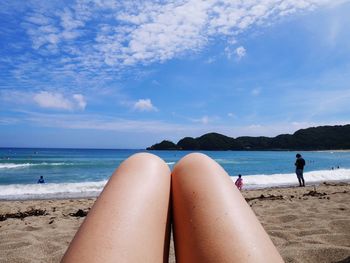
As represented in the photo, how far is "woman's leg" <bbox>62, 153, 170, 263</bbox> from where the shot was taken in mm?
921

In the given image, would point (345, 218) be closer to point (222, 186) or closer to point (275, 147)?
point (222, 186)

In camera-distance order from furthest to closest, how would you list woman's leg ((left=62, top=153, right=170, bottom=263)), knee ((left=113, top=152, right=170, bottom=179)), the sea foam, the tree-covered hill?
→ the tree-covered hill
the sea foam
knee ((left=113, top=152, right=170, bottom=179))
woman's leg ((left=62, top=153, right=170, bottom=263))

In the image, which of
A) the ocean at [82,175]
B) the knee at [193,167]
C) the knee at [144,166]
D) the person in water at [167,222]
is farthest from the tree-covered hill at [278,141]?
the person in water at [167,222]

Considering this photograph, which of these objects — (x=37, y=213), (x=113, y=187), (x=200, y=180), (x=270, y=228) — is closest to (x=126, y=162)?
(x=113, y=187)

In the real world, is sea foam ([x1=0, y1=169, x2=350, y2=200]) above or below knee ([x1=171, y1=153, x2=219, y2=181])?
below

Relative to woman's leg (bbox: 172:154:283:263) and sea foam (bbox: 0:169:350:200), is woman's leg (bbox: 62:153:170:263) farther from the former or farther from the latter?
sea foam (bbox: 0:169:350:200)

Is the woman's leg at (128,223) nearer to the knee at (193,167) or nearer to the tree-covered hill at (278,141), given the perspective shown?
the knee at (193,167)

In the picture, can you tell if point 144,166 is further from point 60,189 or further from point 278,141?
point 278,141

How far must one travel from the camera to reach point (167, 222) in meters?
1.27

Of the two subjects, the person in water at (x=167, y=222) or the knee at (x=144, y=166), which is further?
the knee at (x=144, y=166)

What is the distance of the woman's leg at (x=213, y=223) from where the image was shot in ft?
3.13

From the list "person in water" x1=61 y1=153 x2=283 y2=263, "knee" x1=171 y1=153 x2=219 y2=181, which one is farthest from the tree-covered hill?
"person in water" x1=61 y1=153 x2=283 y2=263

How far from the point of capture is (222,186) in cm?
129

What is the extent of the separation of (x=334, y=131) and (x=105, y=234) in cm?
13792
